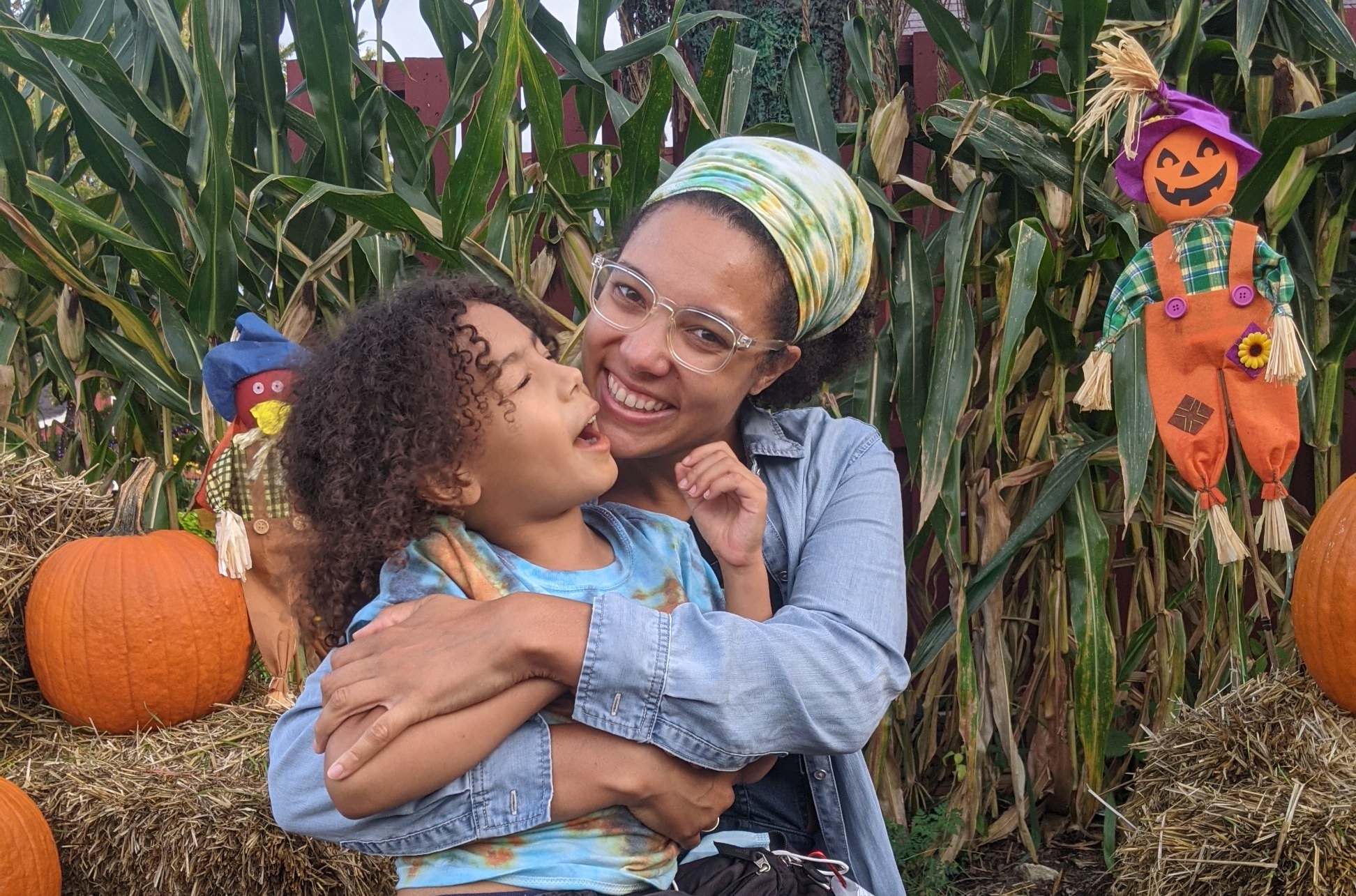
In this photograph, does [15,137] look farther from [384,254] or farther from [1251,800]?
[1251,800]

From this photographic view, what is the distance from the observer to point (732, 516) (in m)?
1.35

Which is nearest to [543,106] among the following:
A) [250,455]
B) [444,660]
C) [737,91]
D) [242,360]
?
[737,91]

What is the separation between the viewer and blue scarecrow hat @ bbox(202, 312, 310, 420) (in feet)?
6.71

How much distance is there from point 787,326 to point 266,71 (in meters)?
1.61

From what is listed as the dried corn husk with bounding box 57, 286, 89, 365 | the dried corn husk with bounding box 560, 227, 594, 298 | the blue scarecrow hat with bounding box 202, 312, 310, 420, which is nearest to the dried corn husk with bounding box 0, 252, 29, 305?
the dried corn husk with bounding box 57, 286, 89, 365

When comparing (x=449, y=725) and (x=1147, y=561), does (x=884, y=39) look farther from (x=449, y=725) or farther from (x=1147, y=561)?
(x=449, y=725)

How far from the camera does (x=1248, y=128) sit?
8.18 ft

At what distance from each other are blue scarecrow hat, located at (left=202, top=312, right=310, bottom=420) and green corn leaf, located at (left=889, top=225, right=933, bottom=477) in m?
1.22

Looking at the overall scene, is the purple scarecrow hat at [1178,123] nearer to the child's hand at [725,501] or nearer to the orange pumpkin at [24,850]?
the child's hand at [725,501]

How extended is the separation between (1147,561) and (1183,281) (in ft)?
3.13

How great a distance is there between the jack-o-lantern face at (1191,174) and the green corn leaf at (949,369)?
48 centimetres

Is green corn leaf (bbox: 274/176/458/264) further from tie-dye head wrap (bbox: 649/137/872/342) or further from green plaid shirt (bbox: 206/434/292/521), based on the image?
tie-dye head wrap (bbox: 649/137/872/342)

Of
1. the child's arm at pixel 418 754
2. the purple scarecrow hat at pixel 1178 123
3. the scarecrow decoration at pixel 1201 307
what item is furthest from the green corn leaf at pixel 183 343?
the purple scarecrow hat at pixel 1178 123

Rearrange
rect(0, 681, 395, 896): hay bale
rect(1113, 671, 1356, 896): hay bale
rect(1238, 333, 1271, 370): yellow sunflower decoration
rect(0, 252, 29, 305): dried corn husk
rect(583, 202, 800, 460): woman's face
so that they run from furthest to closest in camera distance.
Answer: rect(0, 252, 29, 305): dried corn husk
rect(0, 681, 395, 896): hay bale
rect(1238, 333, 1271, 370): yellow sunflower decoration
rect(1113, 671, 1356, 896): hay bale
rect(583, 202, 800, 460): woman's face
